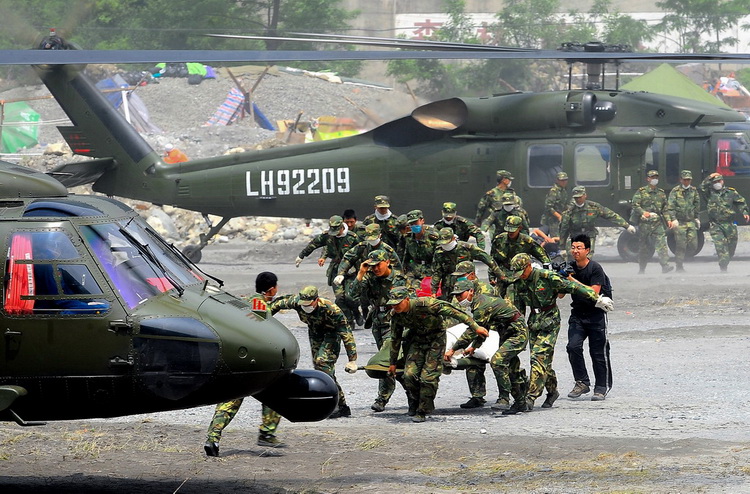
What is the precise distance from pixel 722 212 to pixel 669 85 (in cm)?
1130

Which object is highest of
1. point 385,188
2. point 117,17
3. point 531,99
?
point 117,17

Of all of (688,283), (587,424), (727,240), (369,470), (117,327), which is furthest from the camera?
(727,240)

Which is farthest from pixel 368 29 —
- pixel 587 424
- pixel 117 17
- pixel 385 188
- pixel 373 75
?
pixel 587 424

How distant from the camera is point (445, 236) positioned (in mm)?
13898

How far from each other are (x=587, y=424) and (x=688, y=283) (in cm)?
913

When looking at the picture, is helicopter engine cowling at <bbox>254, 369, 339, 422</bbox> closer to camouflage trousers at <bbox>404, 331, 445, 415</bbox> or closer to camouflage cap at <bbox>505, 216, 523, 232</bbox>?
camouflage trousers at <bbox>404, 331, 445, 415</bbox>

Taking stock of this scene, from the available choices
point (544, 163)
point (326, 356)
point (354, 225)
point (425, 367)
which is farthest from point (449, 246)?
point (544, 163)

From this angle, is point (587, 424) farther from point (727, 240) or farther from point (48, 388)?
point (727, 240)

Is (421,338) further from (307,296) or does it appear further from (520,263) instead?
(520,263)

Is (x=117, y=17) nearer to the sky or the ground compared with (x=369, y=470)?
nearer to the sky

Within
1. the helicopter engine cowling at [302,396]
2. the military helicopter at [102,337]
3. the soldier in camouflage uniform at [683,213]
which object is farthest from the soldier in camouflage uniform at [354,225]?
the military helicopter at [102,337]

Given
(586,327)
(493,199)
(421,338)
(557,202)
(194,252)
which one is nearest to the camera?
(421,338)

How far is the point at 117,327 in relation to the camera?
24.7ft

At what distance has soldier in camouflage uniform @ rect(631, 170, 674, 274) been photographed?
20047mm
